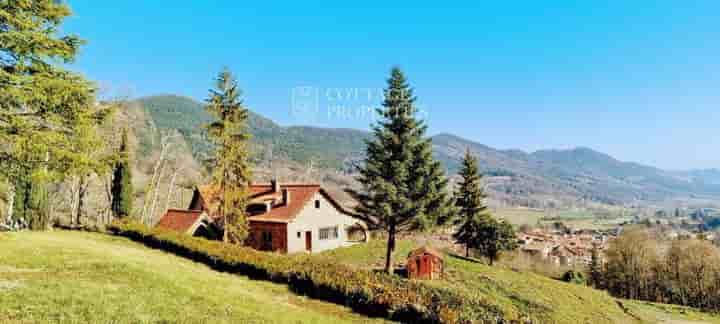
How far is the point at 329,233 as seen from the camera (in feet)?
123

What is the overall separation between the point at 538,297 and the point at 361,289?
65.2 ft

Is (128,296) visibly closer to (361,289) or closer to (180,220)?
(361,289)

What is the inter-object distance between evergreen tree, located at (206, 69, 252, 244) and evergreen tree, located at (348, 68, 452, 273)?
28.5 feet

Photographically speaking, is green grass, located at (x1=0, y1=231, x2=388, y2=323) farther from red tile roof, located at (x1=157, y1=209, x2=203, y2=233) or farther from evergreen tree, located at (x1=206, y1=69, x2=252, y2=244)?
red tile roof, located at (x1=157, y1=209, x2=203, y2=233)

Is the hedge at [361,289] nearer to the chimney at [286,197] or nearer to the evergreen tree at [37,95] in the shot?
the evergreen tree at [37,95]

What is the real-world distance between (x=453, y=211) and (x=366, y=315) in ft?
63.0

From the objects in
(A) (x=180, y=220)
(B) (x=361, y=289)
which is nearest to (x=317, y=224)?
(A) (x=180, y=220)

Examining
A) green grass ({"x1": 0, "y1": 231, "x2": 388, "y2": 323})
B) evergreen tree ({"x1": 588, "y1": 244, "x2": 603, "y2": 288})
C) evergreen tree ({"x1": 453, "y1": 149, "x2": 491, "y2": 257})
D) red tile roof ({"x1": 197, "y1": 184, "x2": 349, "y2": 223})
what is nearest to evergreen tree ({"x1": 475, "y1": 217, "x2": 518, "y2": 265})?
evergreen tree ({"x1": 453, "y1": 149, "x2": 491, "y2": 257})

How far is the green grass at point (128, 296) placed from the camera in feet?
28.0

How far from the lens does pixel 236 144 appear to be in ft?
95.8

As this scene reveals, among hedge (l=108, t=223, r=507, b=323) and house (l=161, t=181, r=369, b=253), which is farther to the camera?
house (l=161, t=181, r=369, b=253)

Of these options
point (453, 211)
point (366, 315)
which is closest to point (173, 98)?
point (453, 211)

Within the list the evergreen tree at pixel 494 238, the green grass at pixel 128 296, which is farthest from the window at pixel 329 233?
the green grass at pixel 128 296

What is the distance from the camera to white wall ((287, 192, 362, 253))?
33.9m
